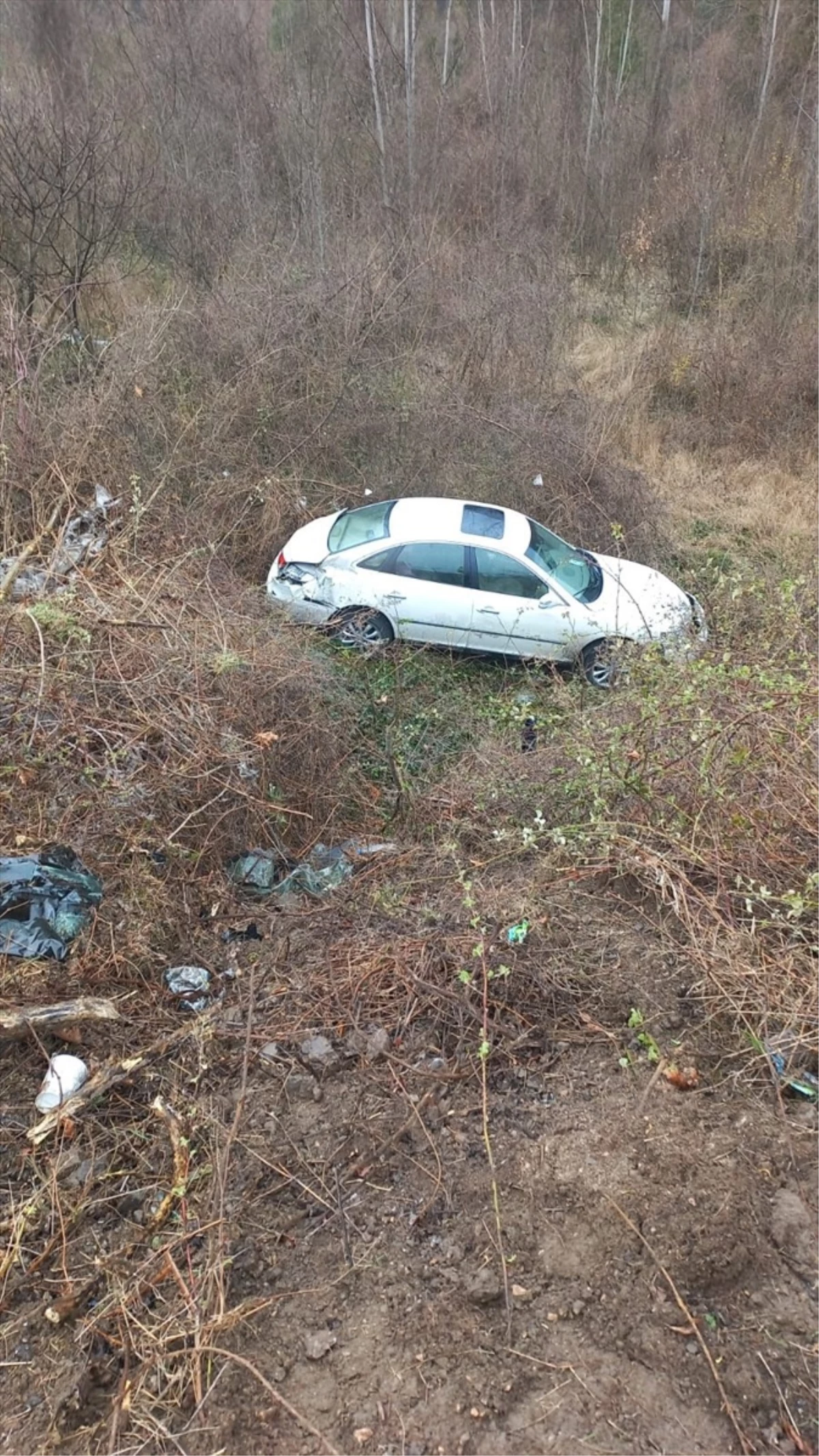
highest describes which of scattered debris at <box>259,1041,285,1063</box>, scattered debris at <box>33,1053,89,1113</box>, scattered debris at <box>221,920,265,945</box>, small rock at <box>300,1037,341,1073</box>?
scattered debris at <box>33,1053,89,1113</box>

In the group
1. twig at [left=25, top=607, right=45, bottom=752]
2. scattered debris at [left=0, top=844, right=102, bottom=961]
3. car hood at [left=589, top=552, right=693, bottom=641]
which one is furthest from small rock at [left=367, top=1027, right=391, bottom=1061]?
car hood at [left=589, top=552, right=693, bottom=641]

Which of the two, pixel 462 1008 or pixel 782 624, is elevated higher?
pixel 462 1008

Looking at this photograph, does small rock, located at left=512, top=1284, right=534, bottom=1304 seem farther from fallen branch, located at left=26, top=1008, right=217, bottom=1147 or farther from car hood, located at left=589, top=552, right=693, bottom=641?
car hood, located at left=589, top=552, right=693, bottom=641

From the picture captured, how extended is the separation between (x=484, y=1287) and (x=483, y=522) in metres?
5.98

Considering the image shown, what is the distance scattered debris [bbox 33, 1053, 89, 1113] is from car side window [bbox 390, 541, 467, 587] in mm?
4821

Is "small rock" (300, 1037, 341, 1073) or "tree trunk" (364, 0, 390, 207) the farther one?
"tree trunk" (364, 0, 390, 207)

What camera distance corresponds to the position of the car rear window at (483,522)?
710cm

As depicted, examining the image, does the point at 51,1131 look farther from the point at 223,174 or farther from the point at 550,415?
the point at 223,174

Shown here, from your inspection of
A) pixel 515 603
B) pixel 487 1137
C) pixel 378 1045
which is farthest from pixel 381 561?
pixel 487 1137

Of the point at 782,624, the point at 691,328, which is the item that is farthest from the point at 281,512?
the point at 691,328

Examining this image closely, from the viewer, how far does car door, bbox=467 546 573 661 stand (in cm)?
699

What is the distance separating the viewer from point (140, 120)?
13.2 m

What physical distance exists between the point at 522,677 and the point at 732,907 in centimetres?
380

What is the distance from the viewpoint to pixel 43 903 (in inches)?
147
